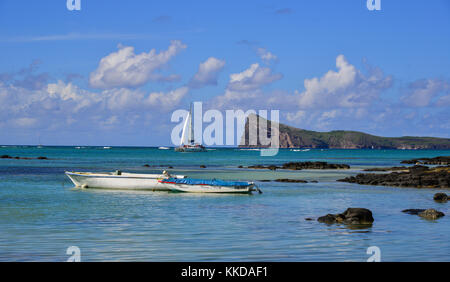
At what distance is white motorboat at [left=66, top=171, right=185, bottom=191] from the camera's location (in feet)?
145

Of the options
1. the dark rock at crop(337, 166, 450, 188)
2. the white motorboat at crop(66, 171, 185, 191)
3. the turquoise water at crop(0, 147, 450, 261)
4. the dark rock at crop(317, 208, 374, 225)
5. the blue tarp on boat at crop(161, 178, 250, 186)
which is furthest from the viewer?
the dark rock at crop(337, 166, 450, 188)

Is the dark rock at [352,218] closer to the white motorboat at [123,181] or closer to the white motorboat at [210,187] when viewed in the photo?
the white motorboat at [210,187]

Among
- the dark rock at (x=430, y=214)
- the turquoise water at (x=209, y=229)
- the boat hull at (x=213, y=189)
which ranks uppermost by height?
the boat hull at (x=213, y=189)

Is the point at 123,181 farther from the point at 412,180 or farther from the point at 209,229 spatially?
the point at 412,180

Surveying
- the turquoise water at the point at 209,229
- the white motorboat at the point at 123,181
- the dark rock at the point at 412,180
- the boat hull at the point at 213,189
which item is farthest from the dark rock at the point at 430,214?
the dark rock at the point at 412,180

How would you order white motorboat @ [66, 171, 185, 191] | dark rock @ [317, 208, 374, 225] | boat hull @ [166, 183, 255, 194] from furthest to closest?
white motorboat @ [66, 171, 185, 191]
boat hull @ [166, 183, 255, 194]
dark rock @ [317, 208, 374, 225]

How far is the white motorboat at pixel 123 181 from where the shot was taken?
145 ft

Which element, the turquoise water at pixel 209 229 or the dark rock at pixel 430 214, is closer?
the turquoise water at pixel 209 229

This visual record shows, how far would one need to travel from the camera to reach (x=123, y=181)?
45.0 m

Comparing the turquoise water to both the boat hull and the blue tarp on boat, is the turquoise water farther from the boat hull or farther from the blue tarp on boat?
the blue tarp on boat

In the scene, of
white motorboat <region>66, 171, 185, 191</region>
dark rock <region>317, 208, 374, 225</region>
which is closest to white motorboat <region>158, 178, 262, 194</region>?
white motorboat <region>66, 171, 185, 191</region>

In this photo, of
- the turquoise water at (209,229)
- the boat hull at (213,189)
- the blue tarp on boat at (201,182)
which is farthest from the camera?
the blue tarp on boat at (201,182)
